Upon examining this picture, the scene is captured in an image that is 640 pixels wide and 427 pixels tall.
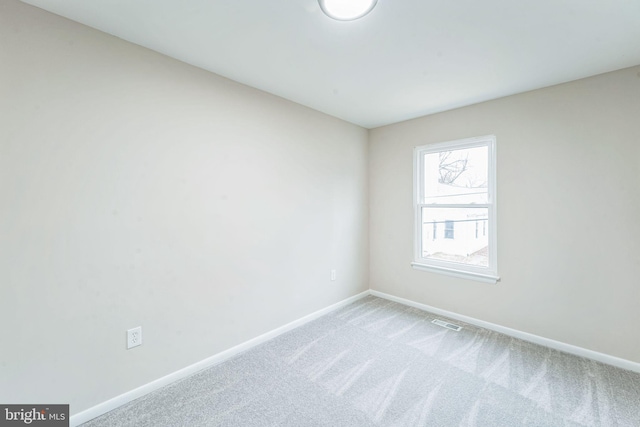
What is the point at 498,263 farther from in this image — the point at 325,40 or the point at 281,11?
the point at 281,11

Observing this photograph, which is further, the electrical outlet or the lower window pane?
the lower window pane

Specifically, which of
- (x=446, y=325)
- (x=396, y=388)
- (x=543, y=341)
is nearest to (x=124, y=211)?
(x=396, y=388)

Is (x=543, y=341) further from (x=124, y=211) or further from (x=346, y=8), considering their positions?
(x=124, y=211)

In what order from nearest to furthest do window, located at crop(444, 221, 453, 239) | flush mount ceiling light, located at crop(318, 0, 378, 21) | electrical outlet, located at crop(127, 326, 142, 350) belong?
flush mount ceiling light, located at crop(318, 0, 378, 21) → electrical outlet, located at crop(127, 326, 142, 350) → window, located at crop(444, 221, 453, 239)

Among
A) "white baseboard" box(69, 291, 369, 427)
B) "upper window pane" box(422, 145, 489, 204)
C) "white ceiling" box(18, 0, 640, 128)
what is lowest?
"white baseboard" box(69, 291, 369, 427)

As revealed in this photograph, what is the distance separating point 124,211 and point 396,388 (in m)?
2.22

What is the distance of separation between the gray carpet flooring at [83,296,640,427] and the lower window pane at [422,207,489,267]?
843 millimetres

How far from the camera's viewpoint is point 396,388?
1.91 meters

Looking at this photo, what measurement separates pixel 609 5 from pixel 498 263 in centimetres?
209

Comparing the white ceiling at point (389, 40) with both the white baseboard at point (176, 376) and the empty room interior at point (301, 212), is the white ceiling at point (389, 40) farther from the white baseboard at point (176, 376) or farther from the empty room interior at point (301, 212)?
the white baseboard at point (176, 376)

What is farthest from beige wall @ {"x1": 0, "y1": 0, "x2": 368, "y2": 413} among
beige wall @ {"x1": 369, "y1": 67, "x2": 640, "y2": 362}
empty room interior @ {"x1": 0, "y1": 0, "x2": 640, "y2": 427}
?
beige wall @ {"x1": 369, "y1": 67, "x2": 640, "y2": 362}

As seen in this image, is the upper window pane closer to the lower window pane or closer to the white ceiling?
the lower window pane

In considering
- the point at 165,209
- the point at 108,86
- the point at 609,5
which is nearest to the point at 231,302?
the point at 165,209

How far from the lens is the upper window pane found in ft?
9.38
